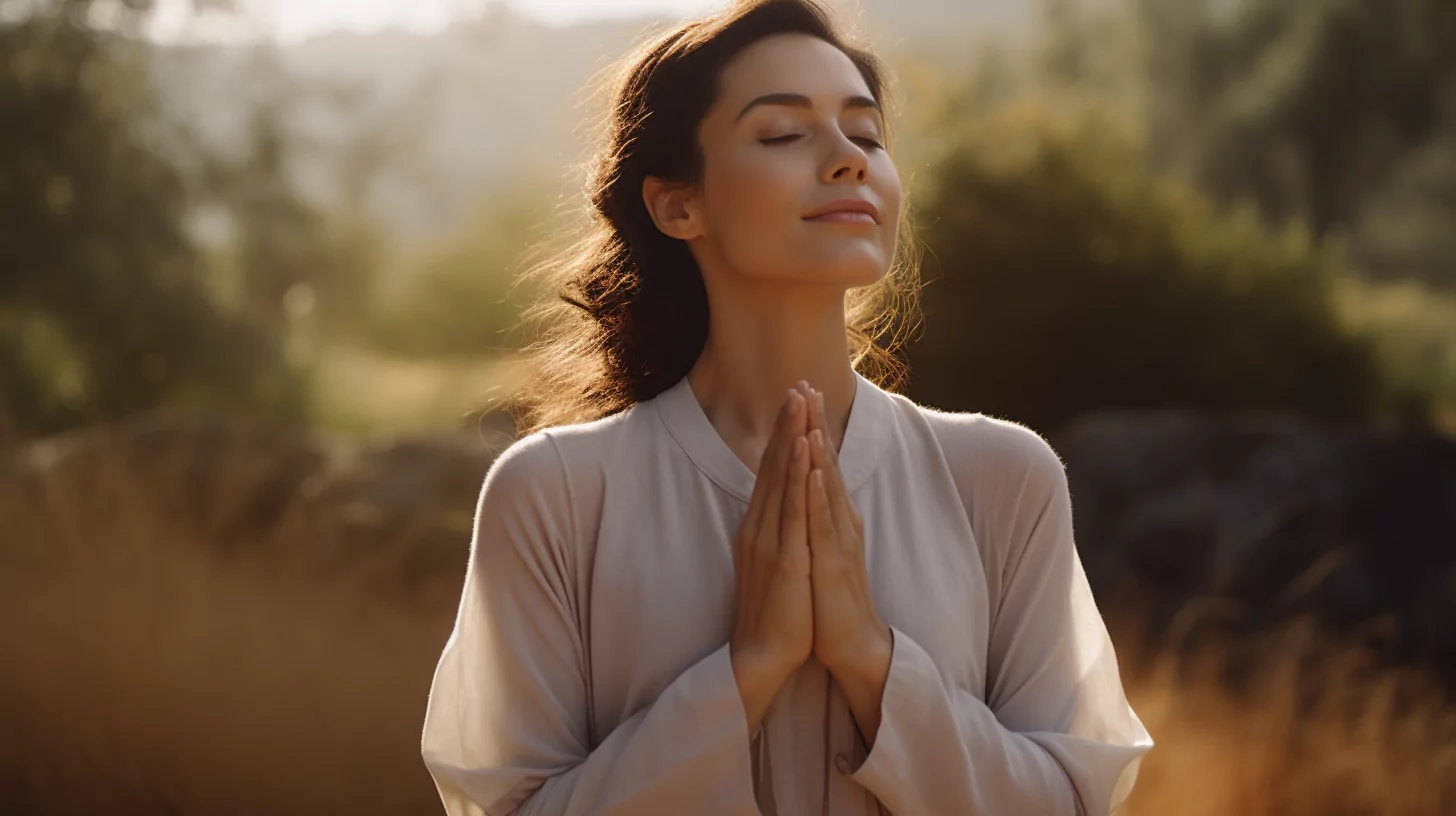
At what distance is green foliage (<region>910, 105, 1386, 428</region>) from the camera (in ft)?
46.1

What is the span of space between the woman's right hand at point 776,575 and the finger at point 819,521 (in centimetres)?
1

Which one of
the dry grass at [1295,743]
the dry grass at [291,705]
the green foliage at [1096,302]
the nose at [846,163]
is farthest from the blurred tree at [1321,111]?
the nose at [846,163]

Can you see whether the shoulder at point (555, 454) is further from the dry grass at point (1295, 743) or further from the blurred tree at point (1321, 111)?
the blurred tree at point (1321, 111)

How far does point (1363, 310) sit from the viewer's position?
68.3 feet

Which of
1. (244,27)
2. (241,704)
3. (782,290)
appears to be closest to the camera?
(782,290)

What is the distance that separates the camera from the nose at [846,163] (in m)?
2.40

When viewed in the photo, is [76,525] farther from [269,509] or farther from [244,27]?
[244,27]

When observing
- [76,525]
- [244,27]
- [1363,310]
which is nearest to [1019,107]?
[1363,310]

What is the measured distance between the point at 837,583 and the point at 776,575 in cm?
10

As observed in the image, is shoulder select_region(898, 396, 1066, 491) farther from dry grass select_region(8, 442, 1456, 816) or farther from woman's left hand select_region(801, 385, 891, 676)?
dry grass select_region(8, 442, 1456, 816)

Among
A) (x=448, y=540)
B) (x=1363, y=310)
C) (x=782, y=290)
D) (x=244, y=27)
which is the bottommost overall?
(x=1363, y=310)

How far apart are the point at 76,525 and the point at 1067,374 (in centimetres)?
968

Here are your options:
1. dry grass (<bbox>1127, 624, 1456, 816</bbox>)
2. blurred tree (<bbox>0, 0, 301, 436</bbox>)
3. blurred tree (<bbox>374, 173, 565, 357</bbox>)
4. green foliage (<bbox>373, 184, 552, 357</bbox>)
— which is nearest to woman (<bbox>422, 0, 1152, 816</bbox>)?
dry grass (<bbox>1127, 624, 1456, 816</bbox>)

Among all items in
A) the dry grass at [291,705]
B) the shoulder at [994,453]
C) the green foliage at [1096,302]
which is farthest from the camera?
the green foliage at [1096,302]
